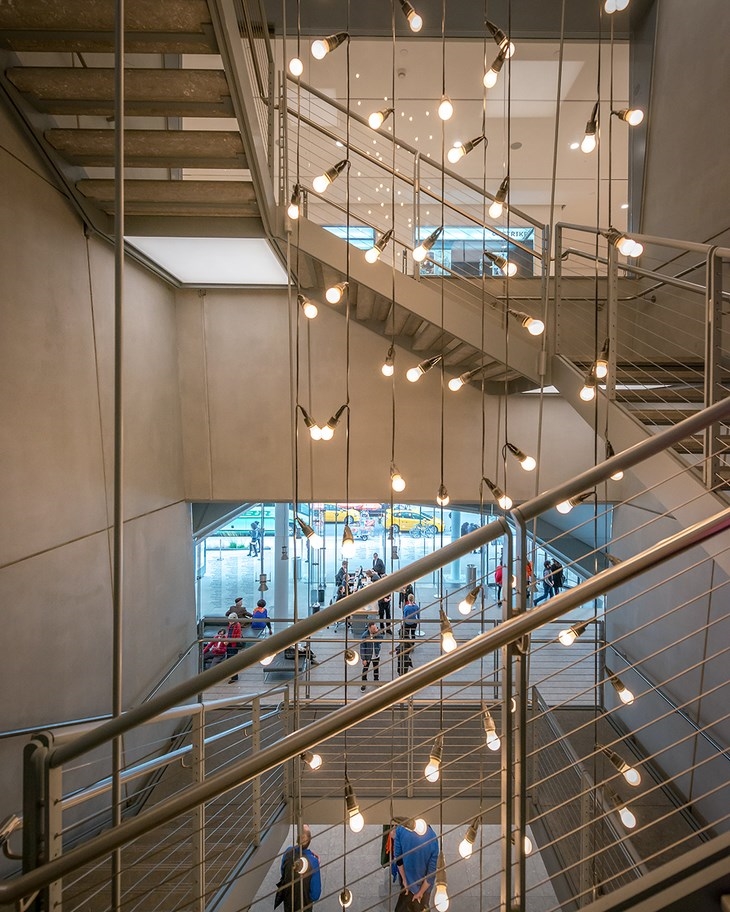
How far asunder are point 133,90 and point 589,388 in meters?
2.45

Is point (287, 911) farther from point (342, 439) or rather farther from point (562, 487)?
point (562, 487)

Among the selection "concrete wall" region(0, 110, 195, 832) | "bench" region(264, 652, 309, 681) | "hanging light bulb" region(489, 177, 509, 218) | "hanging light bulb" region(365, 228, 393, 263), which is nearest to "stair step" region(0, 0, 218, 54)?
"concrete wall" region(0, 110, 195, 832)

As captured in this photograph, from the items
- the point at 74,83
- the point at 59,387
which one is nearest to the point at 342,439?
the point at 59,387

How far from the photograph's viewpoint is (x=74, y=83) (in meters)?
2.31

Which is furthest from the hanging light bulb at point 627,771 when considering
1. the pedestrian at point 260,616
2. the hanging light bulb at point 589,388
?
the pedestrian at point 260,616

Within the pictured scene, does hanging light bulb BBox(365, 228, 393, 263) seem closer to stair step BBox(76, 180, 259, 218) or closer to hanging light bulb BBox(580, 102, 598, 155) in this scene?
stair step BBox(76, 180, 259, 218)

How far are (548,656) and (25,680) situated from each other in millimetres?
4855

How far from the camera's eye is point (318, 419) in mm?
4785

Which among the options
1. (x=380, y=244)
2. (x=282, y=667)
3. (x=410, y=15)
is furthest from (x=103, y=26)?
(x=282, y=667)

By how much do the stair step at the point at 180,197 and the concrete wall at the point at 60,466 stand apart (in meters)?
0.23

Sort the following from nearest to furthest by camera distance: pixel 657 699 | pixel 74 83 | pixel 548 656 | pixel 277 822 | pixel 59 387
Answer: pixel 74 83 → pixel 59 387 → pixel 277 822 → pixel 657 699 → pixel 548 656

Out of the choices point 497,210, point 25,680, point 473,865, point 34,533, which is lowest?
point 473,865

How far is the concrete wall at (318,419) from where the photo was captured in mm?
4719

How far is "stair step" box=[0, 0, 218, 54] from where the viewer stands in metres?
1.89
